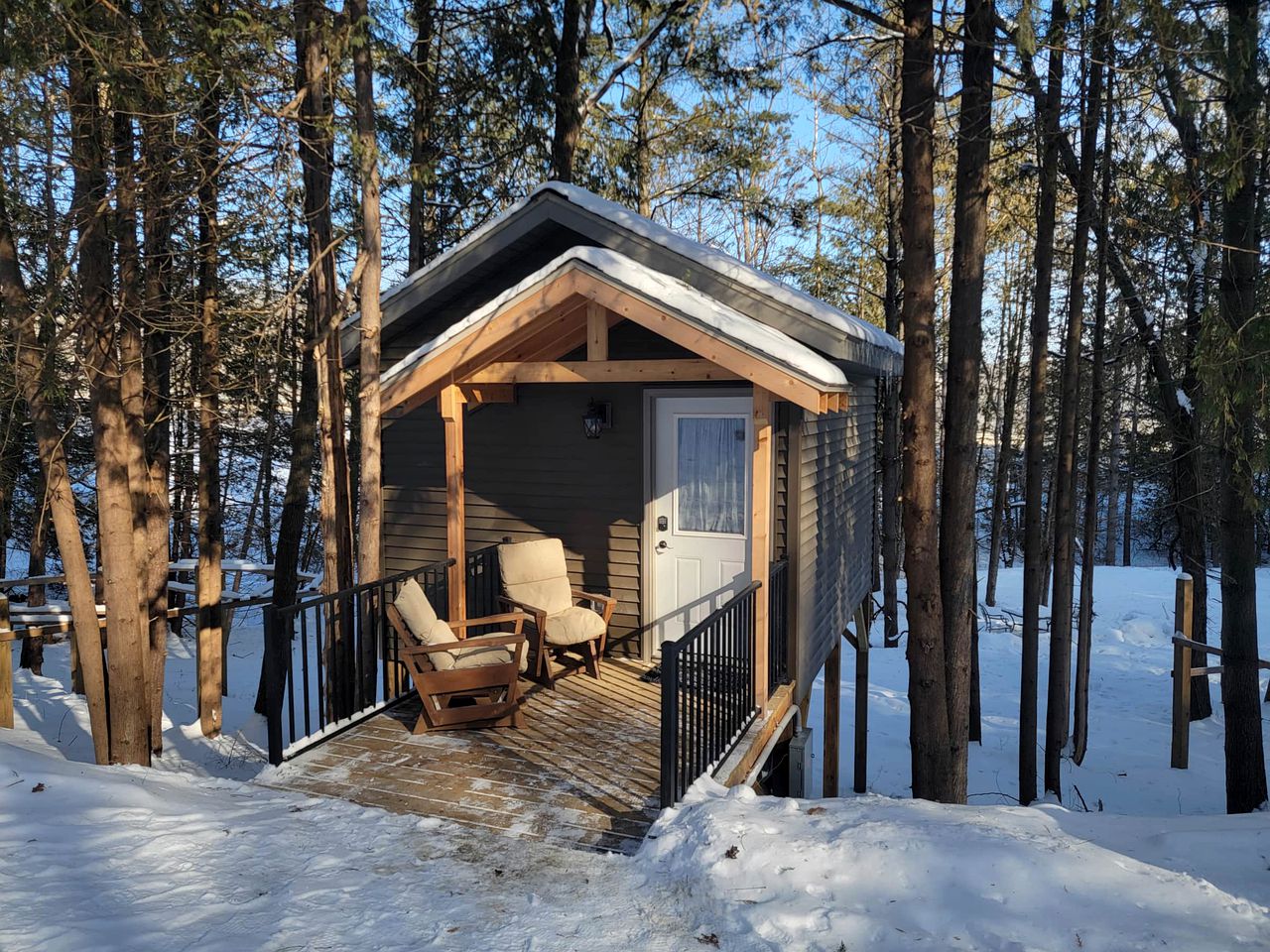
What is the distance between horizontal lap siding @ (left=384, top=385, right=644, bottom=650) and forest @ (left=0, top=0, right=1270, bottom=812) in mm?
918

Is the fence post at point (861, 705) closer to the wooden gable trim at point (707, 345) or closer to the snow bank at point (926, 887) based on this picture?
the wooden gable trim at point (707, 345)

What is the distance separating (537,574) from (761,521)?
2226mm

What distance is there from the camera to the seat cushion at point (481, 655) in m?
5.82

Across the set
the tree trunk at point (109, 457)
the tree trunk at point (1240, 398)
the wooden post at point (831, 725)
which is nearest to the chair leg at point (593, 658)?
the wooden post at point (831, 725)

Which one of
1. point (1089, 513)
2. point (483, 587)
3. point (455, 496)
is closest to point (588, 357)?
point (455, 496)

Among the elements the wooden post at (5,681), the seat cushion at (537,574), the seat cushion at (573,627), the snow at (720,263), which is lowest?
the wooden post at (5,681)

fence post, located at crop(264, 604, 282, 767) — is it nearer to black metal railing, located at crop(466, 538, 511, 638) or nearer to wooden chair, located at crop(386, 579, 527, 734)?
wooden chair, located at crop(386, 579, 527, 734)

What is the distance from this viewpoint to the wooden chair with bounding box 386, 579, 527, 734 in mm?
5730

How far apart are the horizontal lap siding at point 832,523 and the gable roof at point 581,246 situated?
70 centimetres

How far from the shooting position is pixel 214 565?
9.75 meters

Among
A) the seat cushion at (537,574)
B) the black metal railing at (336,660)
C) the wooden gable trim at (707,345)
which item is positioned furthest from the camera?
the seat cushion at (537,574)

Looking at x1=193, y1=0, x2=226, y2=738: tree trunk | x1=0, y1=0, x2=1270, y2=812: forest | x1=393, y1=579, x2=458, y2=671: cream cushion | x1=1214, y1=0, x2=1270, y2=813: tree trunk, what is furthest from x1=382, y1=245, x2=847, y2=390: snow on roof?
x1=193, y1=0, x2=226, y2=738: tree trunk

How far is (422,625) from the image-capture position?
5805 millimetres

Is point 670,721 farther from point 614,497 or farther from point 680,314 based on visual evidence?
point 614,497
